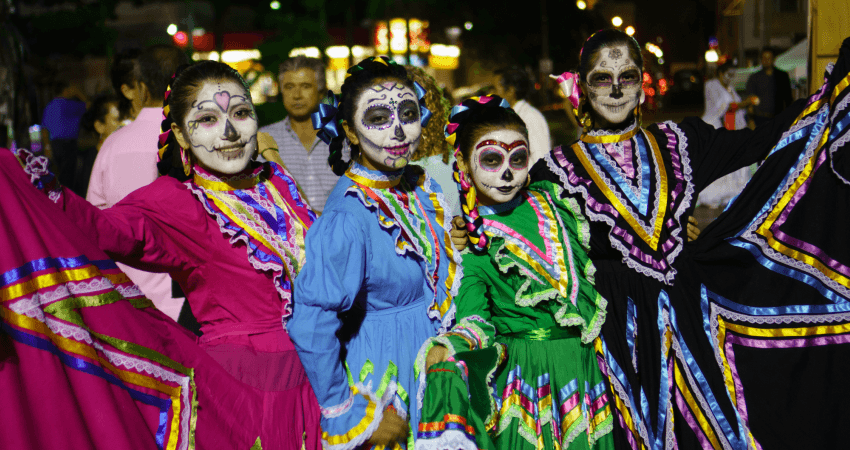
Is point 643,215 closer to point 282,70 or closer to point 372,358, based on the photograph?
point 372,358

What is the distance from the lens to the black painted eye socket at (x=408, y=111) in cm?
271

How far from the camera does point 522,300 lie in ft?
9.62

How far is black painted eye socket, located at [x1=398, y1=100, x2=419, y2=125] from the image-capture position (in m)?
2.71

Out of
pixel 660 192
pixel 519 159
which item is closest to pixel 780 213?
pixel 660 192

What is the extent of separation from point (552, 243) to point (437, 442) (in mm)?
1031

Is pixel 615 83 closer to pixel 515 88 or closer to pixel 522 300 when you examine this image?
pixel 522 300

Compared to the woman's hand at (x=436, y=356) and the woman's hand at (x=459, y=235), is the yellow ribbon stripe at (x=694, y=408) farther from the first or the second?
the woman's hand at (x=436, y=356)

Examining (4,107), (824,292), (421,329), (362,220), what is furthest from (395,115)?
(4,107)

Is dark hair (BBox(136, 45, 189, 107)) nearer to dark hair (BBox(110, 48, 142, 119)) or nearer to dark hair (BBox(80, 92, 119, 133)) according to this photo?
dark hair (BBox(110, 48, 142, 119))

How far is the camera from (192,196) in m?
2.90

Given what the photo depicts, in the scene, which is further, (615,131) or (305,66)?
(305,66)

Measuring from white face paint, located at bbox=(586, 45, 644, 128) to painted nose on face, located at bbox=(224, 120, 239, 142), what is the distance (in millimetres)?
1630

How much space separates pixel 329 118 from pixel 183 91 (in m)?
0.59

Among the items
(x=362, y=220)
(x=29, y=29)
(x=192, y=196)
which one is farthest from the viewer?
(x=29, y=29)
